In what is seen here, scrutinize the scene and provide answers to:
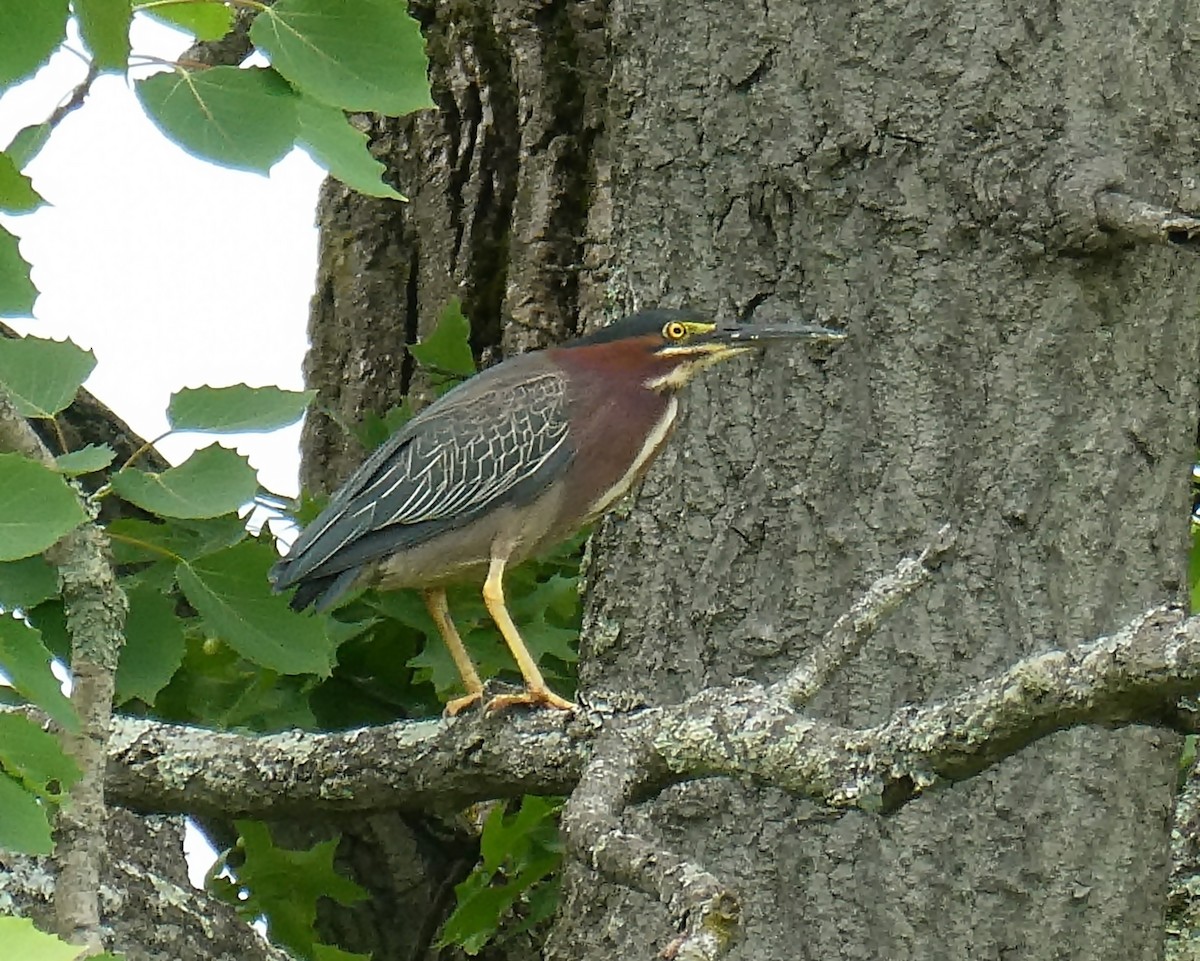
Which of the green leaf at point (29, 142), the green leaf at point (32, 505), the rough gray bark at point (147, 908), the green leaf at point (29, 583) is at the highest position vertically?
the green leaf at point (29, 142)

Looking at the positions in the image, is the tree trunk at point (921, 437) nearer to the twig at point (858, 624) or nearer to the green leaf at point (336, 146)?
the twig at point (858, 624)

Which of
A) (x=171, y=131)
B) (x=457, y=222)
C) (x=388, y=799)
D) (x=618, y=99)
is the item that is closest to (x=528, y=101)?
(x=457, y=222)

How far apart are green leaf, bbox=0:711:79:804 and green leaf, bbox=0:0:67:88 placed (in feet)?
1.47

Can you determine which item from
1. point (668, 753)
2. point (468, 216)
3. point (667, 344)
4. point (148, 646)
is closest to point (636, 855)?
point (668, 753)

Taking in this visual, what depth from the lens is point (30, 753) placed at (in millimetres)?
1314

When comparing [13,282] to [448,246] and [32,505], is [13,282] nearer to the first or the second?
[32,505]

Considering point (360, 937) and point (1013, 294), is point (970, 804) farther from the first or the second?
point (360, 937)

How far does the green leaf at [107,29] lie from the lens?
47.8 inches

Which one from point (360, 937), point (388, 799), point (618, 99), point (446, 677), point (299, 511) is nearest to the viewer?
point (388, 799)

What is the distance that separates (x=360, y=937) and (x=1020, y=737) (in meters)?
1.85

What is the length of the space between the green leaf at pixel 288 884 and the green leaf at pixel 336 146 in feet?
4.50

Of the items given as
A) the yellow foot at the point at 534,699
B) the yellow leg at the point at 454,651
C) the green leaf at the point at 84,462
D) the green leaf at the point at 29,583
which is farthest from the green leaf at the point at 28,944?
the yellow leg at the point at 454,651

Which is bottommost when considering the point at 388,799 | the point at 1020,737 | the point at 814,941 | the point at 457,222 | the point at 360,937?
the point at 360,937

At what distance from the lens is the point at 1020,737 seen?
4.34 ft
